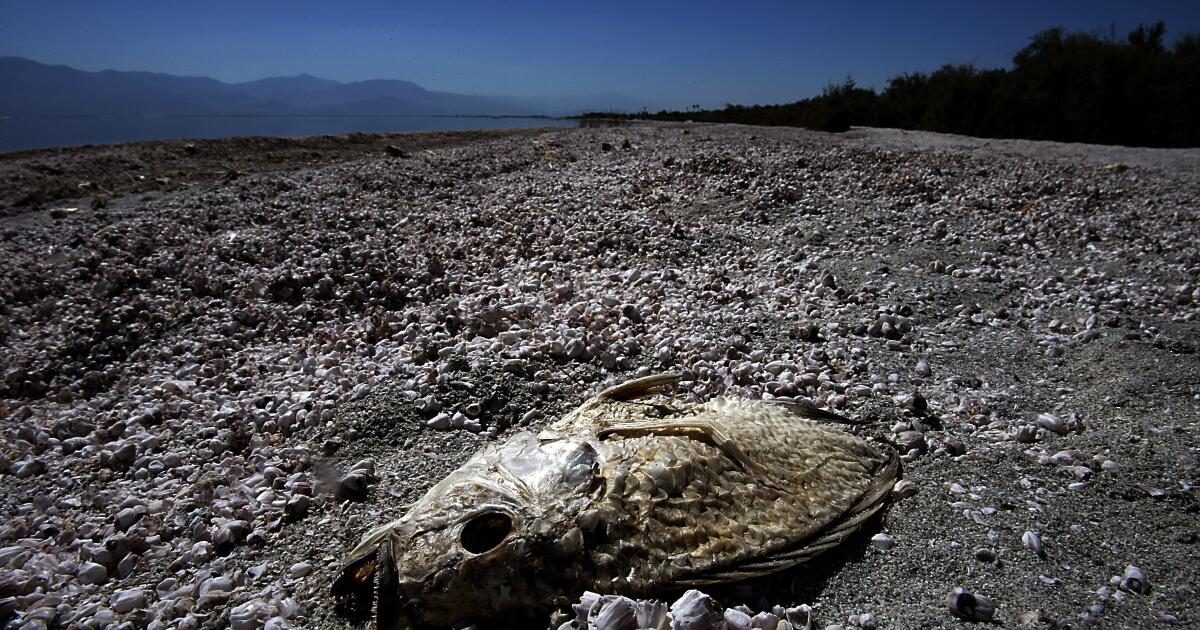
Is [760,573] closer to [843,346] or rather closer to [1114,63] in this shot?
[843,346]

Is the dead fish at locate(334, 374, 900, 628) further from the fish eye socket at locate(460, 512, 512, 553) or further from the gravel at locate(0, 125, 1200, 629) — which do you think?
the gravel at locate(0, 125, 1200, 629)

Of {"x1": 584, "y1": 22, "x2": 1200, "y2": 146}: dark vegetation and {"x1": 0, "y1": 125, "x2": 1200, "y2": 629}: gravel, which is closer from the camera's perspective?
{"x1": 0, "y1": 125, "x2": 1200, "y2": 629}: gravel

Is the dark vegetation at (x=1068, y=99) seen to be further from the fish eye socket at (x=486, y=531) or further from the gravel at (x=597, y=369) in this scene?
the fish eye socket at (x=486, y=531)

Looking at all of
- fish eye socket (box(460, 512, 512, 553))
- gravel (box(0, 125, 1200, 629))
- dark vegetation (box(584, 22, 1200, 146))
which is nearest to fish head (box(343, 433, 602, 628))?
fish eye socket (box(460, 512, 512, 553))

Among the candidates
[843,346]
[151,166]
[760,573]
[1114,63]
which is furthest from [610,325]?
[1114,63]

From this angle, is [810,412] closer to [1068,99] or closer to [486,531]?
[486,531]

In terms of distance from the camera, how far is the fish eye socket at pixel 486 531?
74.5 inches

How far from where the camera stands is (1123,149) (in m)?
12.6

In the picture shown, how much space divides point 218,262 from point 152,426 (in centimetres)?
324

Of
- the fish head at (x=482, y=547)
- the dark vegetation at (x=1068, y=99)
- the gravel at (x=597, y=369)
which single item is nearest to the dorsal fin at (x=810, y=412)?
the gravel at (x=597, y=369)

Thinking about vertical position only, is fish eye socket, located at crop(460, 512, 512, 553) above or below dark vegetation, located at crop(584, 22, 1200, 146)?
below

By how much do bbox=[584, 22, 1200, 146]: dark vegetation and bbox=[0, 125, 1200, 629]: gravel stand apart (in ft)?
34.4

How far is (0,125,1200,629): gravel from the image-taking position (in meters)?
2.17

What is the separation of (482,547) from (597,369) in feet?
6.32
